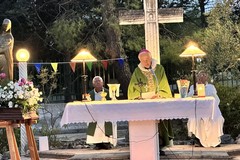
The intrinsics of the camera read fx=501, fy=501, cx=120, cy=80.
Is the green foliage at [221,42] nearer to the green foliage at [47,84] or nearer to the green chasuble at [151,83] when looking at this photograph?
the green foliage at [47,84]

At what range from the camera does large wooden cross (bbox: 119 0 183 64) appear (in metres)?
8.49

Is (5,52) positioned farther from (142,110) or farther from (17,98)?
(142,110)

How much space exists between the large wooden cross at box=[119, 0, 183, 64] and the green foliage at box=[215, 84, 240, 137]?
2262mm

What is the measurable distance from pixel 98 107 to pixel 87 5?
7.20 meters

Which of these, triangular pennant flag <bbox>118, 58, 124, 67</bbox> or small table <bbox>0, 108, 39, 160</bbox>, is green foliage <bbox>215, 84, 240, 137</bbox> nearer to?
triangular pennant flag <bbox>118, 58, 124, 67</bbox>

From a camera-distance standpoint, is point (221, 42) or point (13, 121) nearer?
point (13, 121)

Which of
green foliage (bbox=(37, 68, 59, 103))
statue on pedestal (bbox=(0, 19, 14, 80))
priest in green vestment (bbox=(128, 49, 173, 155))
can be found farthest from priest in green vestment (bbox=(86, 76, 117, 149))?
green foliage (bbox=(37, 68, 59, 103))

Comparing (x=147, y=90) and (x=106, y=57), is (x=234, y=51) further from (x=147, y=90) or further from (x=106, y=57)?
(x=147, y=90)

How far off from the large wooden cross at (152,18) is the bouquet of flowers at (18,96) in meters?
3.00

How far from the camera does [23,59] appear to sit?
372 inches

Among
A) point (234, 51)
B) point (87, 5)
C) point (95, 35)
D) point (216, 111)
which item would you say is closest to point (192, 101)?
point (216, 111)

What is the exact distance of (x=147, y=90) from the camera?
718cm

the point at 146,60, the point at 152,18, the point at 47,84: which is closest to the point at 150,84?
the point at 146,60

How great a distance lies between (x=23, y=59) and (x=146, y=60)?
3.11 meters
